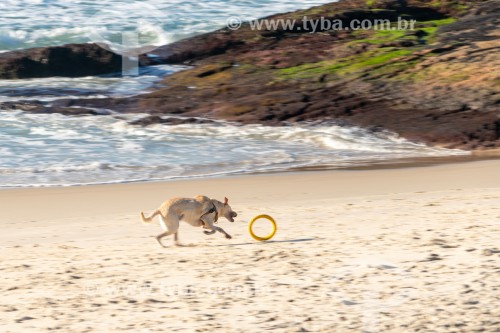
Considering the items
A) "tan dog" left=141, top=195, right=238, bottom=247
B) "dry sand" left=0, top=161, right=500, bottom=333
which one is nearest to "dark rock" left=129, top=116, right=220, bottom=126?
"dry sand" left=0, top=161, right=500, bottom=333

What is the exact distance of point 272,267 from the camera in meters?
6.20

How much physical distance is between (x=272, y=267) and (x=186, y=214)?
40.3 inches

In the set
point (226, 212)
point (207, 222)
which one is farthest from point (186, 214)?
point (226, 212)

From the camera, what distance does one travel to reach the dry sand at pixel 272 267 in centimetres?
519

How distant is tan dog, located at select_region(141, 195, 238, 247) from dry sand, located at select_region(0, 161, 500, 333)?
13 cm

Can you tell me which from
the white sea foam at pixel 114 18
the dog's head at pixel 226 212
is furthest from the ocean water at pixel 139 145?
the white sea foam at pixel 114 18

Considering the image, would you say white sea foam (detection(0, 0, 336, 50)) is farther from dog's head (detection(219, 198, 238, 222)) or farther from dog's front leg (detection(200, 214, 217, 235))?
dog's front leg (detection(200, 214, 217, 235))

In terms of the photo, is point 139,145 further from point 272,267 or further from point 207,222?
point 272,267

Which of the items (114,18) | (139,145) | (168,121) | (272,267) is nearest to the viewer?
(272,267)

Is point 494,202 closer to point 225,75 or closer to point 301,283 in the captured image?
point 301,283

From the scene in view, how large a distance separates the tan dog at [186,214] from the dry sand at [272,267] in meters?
0.13

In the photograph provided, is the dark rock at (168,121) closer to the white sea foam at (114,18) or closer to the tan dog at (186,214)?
the tan dog at (186,214)

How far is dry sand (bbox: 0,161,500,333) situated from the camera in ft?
17.0

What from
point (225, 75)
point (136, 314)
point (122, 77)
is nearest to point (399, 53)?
point (225, 75)
